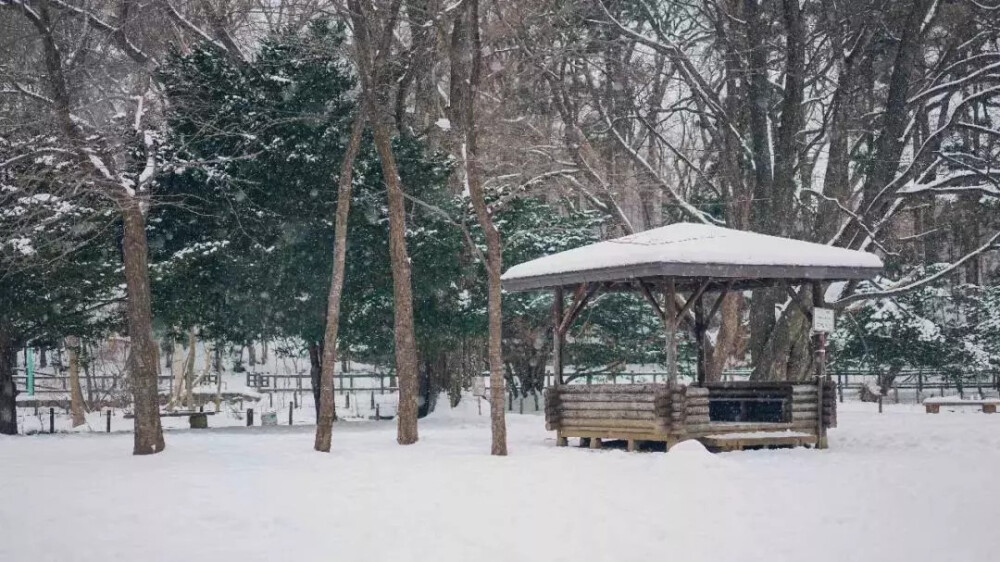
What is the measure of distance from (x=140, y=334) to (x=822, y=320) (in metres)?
11.0

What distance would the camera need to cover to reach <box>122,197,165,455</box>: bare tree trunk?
1608 centimetres

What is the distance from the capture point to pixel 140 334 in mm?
16109

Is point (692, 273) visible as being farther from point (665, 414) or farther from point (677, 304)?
point (665, 414)

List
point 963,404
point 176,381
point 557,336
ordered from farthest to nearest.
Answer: point 176,381, point 963,404, point 557,336

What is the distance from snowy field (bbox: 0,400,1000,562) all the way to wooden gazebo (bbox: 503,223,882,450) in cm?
66

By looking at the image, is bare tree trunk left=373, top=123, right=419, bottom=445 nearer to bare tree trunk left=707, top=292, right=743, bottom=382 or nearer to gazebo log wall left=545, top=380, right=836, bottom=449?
gazebo log wall left=545, top=380, right=836, bottom=449

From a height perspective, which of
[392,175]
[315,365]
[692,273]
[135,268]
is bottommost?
[315,365]

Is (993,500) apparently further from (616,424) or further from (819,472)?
(616,424)

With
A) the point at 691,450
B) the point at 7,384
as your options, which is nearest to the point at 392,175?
the point at 691,450

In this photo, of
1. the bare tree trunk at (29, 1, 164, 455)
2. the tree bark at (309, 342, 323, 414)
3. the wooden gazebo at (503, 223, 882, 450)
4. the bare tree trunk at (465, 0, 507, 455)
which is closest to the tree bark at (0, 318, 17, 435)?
the tree bark at (309, 342, 323, 414)

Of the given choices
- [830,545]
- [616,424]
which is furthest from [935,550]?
[616,424]

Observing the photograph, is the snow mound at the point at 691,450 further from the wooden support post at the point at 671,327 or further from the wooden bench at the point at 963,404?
the wooden bench at the point at 963,404

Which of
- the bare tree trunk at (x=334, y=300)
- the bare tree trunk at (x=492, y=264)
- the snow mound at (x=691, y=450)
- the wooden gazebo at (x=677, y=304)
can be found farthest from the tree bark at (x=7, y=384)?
the snow mound at (x=691, y=450)

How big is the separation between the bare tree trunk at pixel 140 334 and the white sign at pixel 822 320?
10653 millimetres
